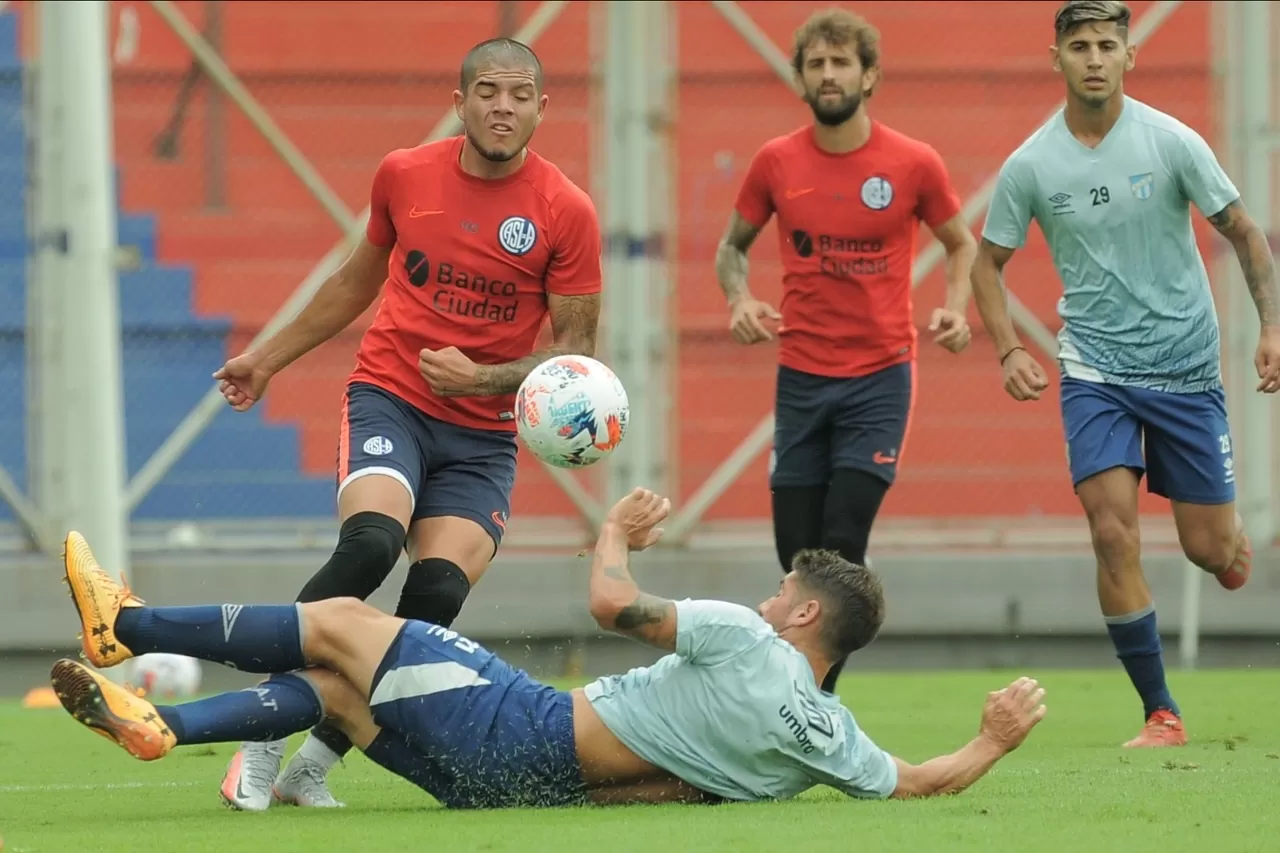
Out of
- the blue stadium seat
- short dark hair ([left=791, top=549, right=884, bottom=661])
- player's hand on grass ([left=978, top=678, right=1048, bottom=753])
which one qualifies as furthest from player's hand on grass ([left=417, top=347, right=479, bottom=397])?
the blue stadium seat

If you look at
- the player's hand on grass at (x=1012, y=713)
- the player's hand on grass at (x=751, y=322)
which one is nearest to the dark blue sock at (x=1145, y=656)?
the player's hand on grass at (x=751, y=322)

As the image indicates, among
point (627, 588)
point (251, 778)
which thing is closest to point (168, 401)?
point (251, 778)

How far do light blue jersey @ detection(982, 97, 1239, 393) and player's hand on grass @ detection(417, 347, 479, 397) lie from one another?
97.2 inches

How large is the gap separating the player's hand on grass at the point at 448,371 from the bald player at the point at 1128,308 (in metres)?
2.17

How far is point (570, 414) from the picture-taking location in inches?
248

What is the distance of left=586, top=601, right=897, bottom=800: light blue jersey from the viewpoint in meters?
5.44

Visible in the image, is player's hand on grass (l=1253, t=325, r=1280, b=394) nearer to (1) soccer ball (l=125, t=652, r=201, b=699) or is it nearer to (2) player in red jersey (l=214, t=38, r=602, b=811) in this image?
(2) player in red jersey (l=214, t=38, r=602, b=811)

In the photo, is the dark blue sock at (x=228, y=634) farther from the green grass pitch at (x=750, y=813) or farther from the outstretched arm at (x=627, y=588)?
the outstretched arm at (x=627, y=588)

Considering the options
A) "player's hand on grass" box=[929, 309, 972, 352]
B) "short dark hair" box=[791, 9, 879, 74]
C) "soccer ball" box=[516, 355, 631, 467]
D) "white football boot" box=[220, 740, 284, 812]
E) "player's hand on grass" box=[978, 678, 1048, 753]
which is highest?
"short dark hair" box=[791, 9, 879, 74]

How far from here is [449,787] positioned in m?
5.71

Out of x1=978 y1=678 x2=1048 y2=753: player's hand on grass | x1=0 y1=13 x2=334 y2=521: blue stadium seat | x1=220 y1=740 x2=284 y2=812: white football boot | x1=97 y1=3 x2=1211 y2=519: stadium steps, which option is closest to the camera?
x1=978 y1=678 x2=1048 y2=753: player's hand on grass

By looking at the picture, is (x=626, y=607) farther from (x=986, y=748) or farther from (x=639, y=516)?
(x=986, y=748)

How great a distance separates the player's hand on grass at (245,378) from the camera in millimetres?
7082

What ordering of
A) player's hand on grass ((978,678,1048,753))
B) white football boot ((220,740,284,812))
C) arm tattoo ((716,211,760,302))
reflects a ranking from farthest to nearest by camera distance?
arm tattoo ((716,211,760,302)) < white football boot ((220,740,284,812)) < player's hand on grass ((978,678,1048,753))
